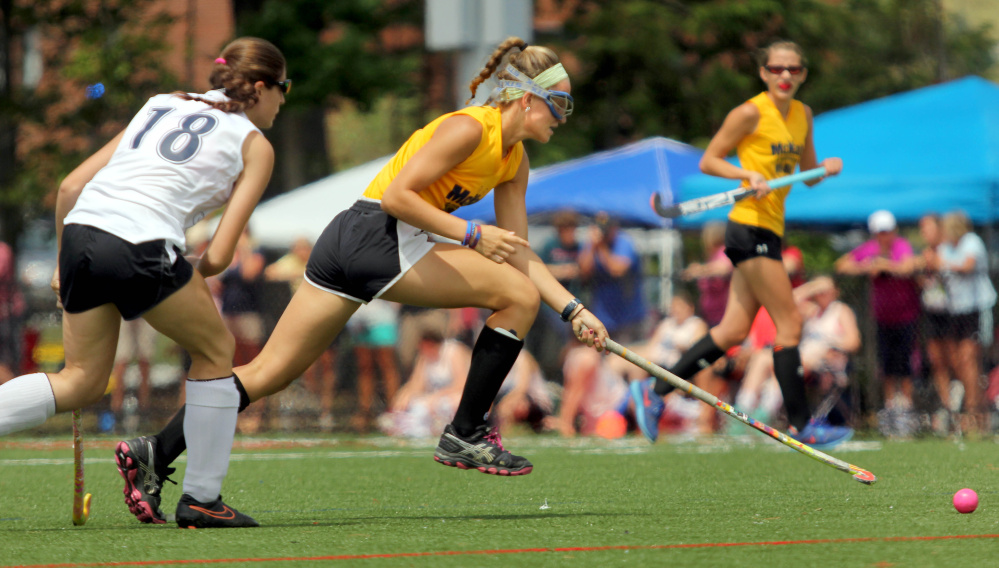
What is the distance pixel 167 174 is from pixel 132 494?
46.5 inches

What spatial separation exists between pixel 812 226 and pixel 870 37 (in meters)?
17.0

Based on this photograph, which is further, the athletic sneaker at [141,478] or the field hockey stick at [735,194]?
the field hockey stick at [735,194]

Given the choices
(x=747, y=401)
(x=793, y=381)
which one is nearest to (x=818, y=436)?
(x=793, y=381)

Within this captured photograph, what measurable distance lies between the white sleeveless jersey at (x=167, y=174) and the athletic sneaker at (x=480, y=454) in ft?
4.09

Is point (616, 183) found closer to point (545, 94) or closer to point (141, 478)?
point (545, 94)

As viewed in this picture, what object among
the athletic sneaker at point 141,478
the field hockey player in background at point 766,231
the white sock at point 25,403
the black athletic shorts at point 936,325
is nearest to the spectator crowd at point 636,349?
the black athletic shorts at point 936,325

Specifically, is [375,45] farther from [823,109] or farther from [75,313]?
[75,313]

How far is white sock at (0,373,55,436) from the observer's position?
161 inches

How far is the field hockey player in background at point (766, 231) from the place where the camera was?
22.5 ft

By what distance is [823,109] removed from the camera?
81.1ft

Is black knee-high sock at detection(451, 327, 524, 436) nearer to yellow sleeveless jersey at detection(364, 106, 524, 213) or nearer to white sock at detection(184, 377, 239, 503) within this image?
yellow sleeveless jersey at detection(364, 106, 524, 213)

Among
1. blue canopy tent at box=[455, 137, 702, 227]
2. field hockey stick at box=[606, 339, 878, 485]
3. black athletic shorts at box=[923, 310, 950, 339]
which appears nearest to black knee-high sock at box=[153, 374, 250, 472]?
field hockey stick at box=[606, 339, 878, 485]

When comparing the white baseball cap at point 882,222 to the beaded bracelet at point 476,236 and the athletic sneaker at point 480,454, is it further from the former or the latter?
the beaded bracelet at point 476,236

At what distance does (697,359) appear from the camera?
7250 mm
